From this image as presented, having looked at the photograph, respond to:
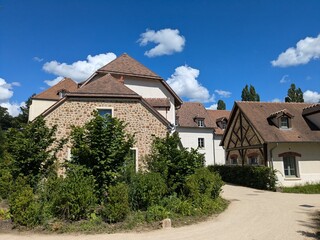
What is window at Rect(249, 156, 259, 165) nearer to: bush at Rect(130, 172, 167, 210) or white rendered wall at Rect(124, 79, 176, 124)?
white rendered wall at Rect(124, 79, 176, 124)

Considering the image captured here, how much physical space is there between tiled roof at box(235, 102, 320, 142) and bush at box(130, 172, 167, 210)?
11.9 metres

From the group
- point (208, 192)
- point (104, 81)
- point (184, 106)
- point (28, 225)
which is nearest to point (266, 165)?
point (208, 192)

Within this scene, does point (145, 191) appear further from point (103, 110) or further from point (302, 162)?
point (302, 162)

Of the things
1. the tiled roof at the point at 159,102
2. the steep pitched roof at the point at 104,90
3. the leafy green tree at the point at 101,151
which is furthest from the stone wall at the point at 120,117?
the leafy green tree at the point at 101,151

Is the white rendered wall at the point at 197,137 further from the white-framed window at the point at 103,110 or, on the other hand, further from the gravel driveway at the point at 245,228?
the gravel driveway at the point at 245,228

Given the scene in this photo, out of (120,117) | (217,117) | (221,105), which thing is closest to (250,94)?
(221,105)

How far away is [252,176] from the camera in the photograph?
19625 millimetres

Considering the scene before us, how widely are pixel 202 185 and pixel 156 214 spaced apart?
10.5ft

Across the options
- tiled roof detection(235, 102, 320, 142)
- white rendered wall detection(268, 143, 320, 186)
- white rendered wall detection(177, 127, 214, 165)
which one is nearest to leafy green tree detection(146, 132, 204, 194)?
tiled roof detection(235, 102, 320, 142)

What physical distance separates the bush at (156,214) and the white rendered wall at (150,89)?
11287 mm

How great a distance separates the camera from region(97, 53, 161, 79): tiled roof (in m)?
20.0

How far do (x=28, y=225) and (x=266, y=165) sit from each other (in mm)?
16308

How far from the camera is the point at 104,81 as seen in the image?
16.3 m

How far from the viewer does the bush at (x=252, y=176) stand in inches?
717
